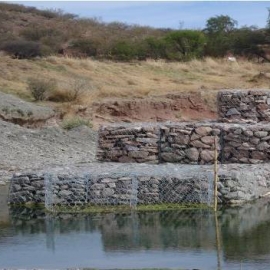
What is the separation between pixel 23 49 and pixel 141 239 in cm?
4021

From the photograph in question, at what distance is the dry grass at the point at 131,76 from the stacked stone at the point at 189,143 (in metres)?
16.3

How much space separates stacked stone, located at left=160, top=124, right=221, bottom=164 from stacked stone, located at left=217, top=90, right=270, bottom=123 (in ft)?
8.26

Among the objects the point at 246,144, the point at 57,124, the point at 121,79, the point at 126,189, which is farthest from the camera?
the point at 121,79

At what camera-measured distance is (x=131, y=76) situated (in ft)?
140

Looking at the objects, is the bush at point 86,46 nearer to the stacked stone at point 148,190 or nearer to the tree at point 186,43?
the tree at point 186,43

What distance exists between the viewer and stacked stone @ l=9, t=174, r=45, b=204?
17781 mm

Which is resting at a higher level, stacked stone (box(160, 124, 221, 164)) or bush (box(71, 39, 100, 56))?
bush (box(71, 39, 100, 56))

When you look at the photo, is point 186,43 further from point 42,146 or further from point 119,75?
point 42,146

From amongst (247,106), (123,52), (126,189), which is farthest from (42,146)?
(123,52)

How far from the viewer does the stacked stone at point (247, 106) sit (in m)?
22.3

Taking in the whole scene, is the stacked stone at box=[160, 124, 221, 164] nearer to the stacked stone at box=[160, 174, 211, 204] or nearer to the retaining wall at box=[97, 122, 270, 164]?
→ the retaining wall at box=[97, 122, 270, 164]

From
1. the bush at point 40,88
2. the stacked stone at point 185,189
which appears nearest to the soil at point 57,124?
the bush at point 40,88

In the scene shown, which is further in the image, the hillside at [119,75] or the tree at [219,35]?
the tree at [219,35]

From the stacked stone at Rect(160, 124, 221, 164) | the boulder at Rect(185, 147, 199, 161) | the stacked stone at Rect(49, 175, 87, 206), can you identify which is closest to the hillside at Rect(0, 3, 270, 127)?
the stacked stone at Rect(160, 124, 221, 164)
